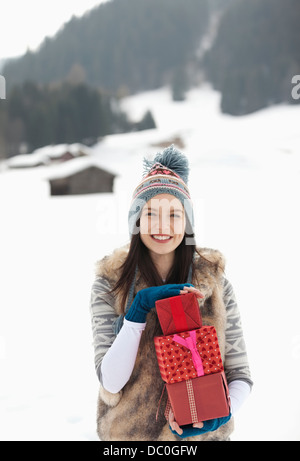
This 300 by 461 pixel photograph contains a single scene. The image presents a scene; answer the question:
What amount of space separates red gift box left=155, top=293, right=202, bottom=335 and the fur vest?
0.39ft

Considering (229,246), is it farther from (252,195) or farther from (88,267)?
(252,195)

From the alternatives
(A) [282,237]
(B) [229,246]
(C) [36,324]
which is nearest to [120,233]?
(B) [229,246]

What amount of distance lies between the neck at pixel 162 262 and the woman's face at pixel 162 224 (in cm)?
4

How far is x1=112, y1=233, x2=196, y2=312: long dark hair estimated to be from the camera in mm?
991

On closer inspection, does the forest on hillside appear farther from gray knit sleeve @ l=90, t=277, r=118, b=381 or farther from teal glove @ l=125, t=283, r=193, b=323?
teal glove @ l=125, t=283, r=193, b=323

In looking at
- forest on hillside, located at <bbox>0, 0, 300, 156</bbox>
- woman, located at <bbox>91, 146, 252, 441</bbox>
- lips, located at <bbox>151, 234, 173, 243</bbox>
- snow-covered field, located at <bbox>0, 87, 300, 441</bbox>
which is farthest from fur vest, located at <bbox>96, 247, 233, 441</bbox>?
forest on hillside, located at <bbox>0, 0, 300, 156</bbox>

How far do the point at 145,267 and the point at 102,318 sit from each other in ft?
0.53

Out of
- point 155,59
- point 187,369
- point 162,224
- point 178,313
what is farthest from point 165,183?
point 155,59

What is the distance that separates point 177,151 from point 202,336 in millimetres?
491

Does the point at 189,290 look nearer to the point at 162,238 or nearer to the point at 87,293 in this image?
the point at 162,238

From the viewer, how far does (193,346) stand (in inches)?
33.4

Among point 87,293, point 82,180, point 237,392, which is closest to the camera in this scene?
point 237,392

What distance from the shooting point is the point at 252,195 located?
12.4 metres

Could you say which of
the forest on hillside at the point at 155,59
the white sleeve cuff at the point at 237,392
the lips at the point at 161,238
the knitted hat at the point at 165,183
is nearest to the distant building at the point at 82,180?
the knitted hat at the point at 165,183
